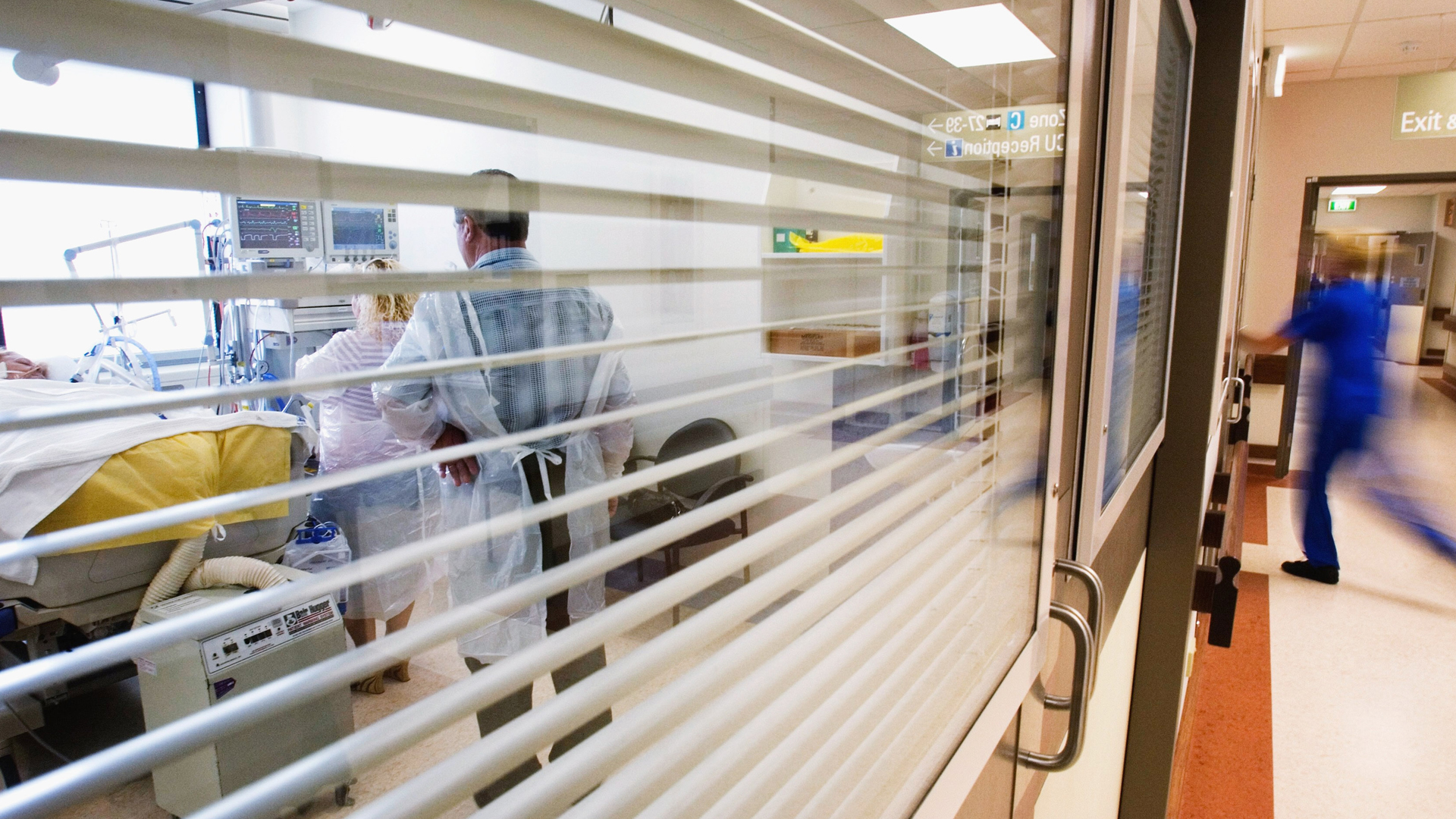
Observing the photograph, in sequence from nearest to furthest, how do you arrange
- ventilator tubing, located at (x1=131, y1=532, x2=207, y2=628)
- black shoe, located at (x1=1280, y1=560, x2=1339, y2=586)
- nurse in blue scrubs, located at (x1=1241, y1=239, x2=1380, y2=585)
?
ventilator tubing, located at (x1=131, y1=532, x2=207, y2=628) → nurse in blue scrubs, located at (x1=1241, y1=239, x2=1380, y2=585) → black shoe, located at (x1=1280, y1=560, x2=1339, y2=586)

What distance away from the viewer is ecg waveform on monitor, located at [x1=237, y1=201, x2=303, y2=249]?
0.34 meters

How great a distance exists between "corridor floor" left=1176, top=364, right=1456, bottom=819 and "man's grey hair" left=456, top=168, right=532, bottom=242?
11.2 feet

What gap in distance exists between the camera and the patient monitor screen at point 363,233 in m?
0.40

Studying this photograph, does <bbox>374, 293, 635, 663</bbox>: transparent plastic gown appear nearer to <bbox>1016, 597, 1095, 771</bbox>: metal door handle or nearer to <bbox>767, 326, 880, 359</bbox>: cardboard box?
<bbox>767, 326, 880, 359</bbox>: cardboard box

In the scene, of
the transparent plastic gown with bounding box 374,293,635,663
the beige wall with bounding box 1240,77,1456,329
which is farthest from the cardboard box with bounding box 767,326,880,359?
the beige wall with bounding box 1240,77,1456,329

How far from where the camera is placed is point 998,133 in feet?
2.78

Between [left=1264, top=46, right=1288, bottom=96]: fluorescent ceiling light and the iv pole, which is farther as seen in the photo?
[left=1264, top=46, right=1288, bottom=96]: fluorescent ceiling light

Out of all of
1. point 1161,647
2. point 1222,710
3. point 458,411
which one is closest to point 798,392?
point 458,411

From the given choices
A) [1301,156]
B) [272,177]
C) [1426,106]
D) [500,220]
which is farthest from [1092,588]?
[1301,156]

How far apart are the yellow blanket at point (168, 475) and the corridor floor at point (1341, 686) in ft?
11.0

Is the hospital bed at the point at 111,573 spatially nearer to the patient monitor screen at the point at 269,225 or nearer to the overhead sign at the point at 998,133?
the patient monitor screen at the point at 269,225

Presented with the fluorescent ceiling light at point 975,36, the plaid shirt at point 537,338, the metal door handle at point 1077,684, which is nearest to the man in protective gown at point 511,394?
the plaid shirt at point 537,338

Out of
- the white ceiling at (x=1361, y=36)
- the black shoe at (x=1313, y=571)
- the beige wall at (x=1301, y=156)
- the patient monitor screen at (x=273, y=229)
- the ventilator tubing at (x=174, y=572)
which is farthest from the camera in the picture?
the beige wall at (x=1301, y=156)

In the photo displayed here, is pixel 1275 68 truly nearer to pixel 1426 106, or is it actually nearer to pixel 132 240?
pixel 1426 106
